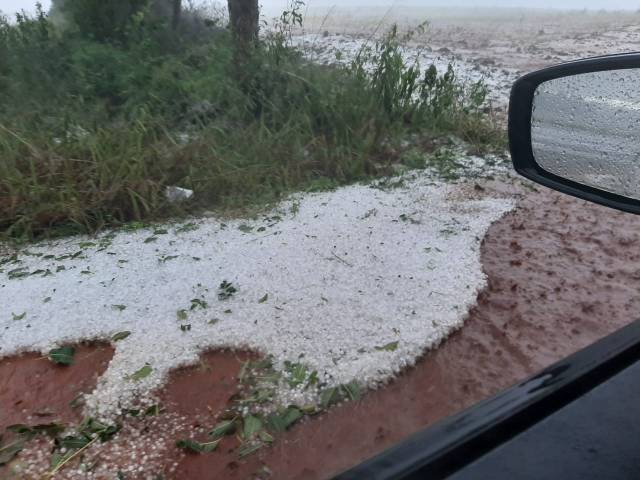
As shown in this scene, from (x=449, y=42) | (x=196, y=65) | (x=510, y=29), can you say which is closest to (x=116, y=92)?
(x=196, y=65)

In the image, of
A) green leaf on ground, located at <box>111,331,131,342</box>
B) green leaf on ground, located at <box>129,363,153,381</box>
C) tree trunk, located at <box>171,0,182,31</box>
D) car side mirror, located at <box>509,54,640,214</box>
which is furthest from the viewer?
tree trunk, located at <box>171,0,182,31</box>

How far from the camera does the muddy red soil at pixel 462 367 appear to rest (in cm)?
165

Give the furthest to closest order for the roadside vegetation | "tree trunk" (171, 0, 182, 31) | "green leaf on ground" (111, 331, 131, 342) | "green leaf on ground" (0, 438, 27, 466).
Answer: "tree trunk" (171, 0, 182, 31) → the roadside vegetation → "green leaf on ground" (111, 331, 131, 342) → "green leaf on ground" (0, 438, 27, 466)

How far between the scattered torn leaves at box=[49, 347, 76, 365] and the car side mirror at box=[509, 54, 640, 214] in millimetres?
1738

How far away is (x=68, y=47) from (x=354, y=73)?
302cm

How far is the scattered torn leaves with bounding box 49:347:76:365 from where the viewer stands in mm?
2033

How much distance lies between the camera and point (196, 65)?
5.57 metres

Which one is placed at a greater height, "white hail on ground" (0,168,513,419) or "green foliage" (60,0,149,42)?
"green foliage" (60,0,149,42)

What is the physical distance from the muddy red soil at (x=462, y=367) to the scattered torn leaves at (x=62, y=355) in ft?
0.16

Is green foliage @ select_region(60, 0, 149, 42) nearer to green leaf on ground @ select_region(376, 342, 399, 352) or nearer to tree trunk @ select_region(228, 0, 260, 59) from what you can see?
A: tree trunk @ select_region(228, 0, 260, 59)

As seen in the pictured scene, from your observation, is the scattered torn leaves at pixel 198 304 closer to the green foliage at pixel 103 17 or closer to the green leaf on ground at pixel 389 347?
the green leaf on ground at pixel 389 347

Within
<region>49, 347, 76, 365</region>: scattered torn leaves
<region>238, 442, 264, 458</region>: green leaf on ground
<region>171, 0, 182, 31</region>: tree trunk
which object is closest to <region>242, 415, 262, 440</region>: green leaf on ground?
<region>238, 442, 264, 458</region>: green leaf on ground

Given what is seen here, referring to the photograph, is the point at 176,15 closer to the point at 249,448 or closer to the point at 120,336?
the point at 120,336

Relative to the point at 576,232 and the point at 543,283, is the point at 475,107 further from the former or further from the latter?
the point at 543,283
